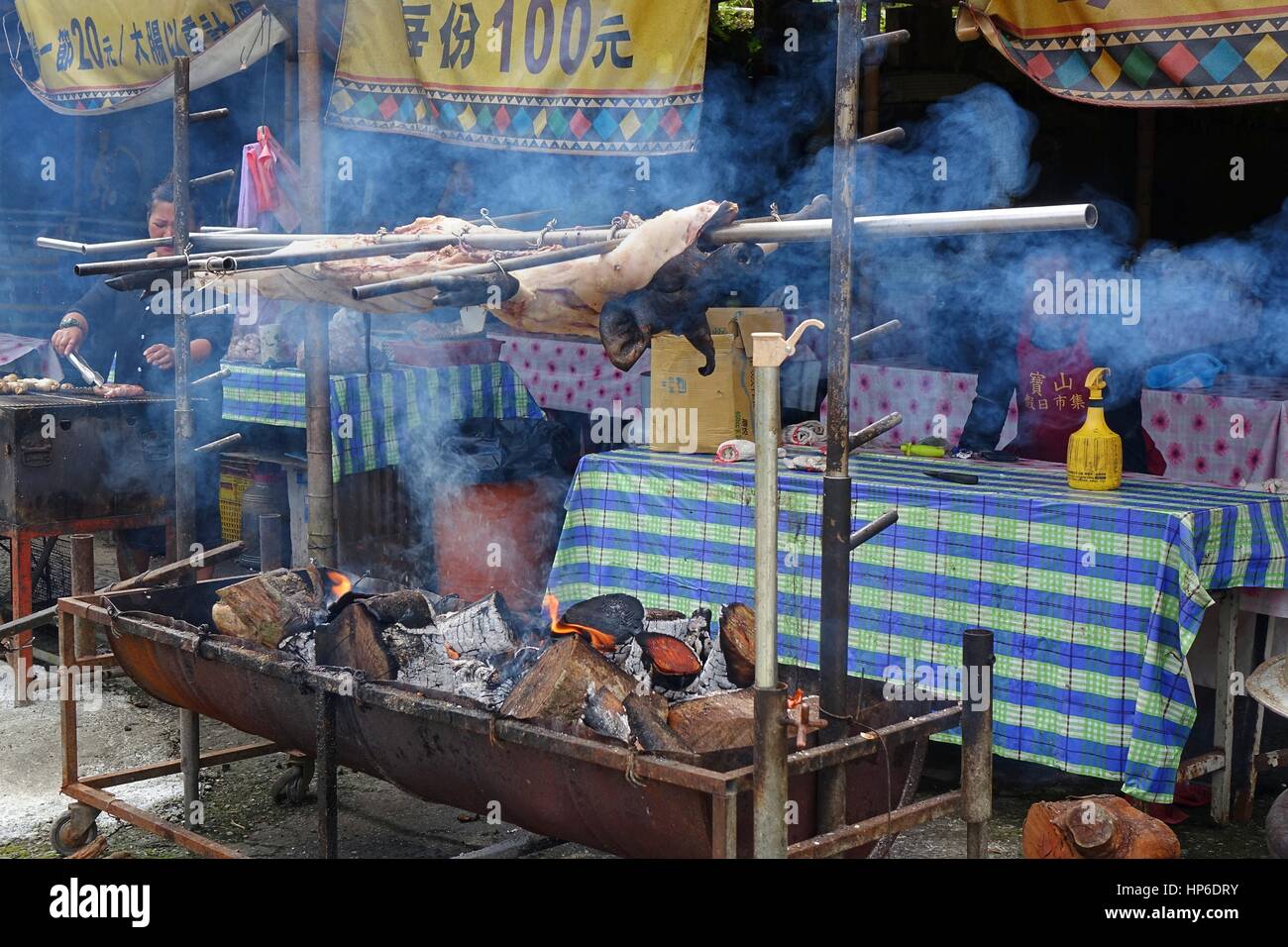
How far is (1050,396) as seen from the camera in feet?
20.8

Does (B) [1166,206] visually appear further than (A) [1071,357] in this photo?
Yes

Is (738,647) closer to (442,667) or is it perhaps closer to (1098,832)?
(442,667)

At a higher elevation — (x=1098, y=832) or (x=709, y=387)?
(x=709, y=387)

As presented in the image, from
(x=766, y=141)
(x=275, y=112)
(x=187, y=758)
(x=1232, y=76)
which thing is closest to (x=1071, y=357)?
(x=1232, y=76)

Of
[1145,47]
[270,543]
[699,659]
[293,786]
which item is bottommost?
[293,786]

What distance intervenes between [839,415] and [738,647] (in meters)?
1.30

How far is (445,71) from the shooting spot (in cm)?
719

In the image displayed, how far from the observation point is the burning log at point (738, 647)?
458 centimetres

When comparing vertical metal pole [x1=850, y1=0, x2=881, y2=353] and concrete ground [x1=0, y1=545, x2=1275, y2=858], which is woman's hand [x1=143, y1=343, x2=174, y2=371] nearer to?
concrete ground [x1=0, y1=545, x2=1275, y2=858]

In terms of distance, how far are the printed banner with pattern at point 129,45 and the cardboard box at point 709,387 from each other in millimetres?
3427

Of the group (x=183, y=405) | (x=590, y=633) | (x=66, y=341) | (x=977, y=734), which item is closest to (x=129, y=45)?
(x=66, y=341)

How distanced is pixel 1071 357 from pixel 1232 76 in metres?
1.50
